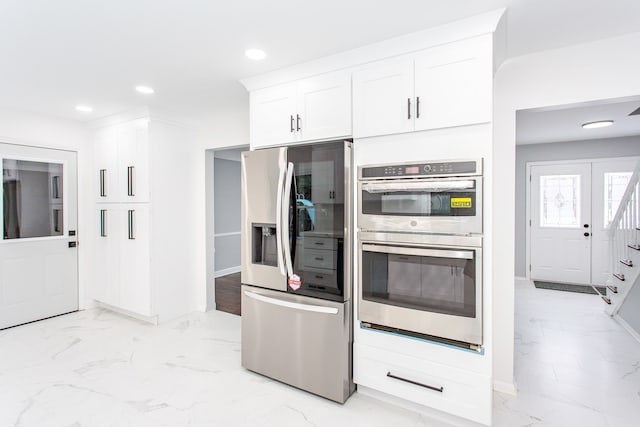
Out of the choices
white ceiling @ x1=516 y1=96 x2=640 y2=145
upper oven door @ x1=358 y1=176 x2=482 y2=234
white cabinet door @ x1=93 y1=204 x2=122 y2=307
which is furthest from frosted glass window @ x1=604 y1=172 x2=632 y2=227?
white cabinet door @ x1=93 y1=204 x2=122 y2=307

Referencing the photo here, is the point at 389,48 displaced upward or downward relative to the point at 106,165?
upward

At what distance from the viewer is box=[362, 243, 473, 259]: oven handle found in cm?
190

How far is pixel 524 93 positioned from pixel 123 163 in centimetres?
421

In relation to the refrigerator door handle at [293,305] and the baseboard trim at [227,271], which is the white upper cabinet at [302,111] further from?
the baseboard trim at [227,271]

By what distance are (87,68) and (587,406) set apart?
Result: 4.50 meters

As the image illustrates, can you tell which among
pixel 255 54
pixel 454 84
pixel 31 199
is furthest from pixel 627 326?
pixel 31 199

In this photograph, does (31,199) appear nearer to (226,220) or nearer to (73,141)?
(73,141)

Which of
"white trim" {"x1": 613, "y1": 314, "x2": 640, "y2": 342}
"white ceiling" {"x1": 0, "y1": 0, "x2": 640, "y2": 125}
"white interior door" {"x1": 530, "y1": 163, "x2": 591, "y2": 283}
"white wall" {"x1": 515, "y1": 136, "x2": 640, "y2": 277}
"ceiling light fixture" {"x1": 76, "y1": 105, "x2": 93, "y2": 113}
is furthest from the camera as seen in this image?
"white interior door" {"x1": 530, "y1": 163, "x2": 591, "y2": 283}

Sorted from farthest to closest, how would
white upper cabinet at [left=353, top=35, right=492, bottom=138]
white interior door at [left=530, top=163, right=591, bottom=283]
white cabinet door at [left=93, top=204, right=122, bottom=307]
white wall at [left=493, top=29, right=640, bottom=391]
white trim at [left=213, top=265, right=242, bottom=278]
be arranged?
white trim at [left=213, top=265, right=242, bottom=278] → white interior door at [left=530, top=163, right=591, bottom=283] → white cabinet door at [left=93, top=204, right=122, bottom=307] → white wall at [left=493, top=29, right=640, bottom=391] → white upper cabinet at [left=353, top=35, right=492, bottom=138]

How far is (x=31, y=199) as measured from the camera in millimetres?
3891

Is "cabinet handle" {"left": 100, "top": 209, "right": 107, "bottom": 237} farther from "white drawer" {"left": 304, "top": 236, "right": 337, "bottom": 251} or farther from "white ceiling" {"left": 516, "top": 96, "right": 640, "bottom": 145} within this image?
"white ceiling" {"left": 516, "top": 96, "right": 640, "bottom": 145}

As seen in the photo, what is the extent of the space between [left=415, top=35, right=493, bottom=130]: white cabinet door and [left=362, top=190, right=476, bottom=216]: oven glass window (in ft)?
1.39

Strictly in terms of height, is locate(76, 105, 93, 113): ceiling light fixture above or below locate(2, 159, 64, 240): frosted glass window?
above

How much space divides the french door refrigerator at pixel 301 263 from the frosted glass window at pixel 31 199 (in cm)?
307
